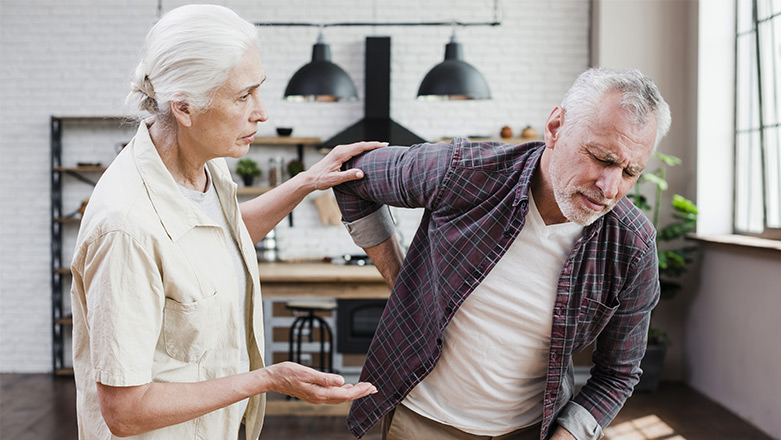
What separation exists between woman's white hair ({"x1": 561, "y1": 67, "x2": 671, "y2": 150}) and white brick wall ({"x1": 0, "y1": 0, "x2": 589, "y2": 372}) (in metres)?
4.74

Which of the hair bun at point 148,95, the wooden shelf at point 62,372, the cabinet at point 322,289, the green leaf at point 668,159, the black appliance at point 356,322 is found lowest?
the wooden shelf at point 62,372

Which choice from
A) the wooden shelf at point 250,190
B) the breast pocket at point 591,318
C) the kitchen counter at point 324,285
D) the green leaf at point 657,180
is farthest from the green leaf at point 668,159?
the breast pocket at point 591,318

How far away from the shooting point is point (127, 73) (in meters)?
6.14

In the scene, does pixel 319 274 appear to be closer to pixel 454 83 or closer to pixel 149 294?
pixel 454 83

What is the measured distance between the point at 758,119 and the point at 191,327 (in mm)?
4862

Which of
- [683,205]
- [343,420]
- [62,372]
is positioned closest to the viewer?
[343,420]

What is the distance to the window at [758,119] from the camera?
464 cm

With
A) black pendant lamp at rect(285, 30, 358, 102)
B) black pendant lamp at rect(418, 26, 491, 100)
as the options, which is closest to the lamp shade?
black pendant lamp at rect(418, 26, 491, 100)

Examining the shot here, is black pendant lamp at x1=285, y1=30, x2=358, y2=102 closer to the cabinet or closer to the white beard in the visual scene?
the cabinet

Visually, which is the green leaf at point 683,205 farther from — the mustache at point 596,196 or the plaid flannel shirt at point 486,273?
the mustache at point 596,196

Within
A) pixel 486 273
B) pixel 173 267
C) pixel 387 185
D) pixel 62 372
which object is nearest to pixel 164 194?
pixel 173 267

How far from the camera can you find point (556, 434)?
66.0 inches

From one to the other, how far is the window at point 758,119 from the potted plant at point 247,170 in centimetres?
403

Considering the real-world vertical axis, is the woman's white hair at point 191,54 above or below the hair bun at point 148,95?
above
